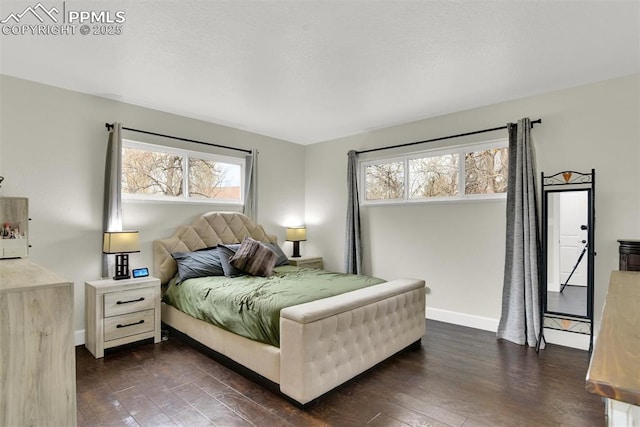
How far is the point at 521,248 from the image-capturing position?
3508 millimetres

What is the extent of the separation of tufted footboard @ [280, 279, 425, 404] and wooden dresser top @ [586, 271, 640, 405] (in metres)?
1.55

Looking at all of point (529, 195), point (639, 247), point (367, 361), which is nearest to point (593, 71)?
point (529, 195)

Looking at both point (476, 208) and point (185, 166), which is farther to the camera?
point (185, 166)

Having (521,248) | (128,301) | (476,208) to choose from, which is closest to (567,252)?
(521,248)

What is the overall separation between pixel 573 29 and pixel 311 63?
1.88 meters

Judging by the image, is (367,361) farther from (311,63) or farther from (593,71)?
(593,71)

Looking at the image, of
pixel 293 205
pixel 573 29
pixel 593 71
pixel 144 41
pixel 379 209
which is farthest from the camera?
pixel 293 205

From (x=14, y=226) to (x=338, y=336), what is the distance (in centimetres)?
288

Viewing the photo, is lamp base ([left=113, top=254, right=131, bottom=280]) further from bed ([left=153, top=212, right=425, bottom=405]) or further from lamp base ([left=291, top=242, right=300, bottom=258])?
lamp base ([left=291, top=242, right=300, bottom=258])

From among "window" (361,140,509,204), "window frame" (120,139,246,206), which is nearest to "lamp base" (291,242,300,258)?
"window frame" (120,139,246,206)

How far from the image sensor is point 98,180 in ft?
11.8

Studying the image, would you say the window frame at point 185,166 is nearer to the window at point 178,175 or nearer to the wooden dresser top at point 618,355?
the window at point 178,175

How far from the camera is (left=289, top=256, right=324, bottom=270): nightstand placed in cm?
497

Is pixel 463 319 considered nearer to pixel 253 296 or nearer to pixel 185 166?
pixel 253 296
